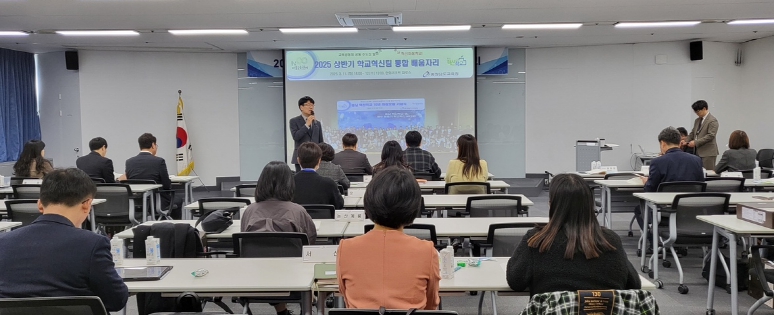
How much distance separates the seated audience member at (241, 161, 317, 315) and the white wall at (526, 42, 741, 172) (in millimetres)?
9099

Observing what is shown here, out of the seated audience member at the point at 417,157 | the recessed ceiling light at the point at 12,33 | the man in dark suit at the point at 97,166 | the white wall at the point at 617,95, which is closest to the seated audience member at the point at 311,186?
the seated audience member at the point at 417,157

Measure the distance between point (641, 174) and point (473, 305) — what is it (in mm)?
3513

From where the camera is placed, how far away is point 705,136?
8.72 meters

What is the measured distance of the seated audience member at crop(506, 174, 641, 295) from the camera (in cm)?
243

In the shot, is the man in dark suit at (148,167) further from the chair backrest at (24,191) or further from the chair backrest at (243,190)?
the chair backrest at (243,190)

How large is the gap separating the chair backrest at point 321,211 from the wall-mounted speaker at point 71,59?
351 inches

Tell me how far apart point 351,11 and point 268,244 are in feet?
15.7

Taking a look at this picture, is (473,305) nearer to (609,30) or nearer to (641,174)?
(641,174)

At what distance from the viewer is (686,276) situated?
5.66 metres

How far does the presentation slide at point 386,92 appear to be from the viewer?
38.2 feet

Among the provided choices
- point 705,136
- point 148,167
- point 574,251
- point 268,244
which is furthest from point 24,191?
point 705,136

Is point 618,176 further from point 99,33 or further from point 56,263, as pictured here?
point 99,33

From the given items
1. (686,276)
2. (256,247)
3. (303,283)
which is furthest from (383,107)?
(303,283)

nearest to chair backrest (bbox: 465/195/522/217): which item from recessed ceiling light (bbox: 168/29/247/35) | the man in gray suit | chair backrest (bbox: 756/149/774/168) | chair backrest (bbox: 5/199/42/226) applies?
chair backrest (bbox: 5/199/42/226)
